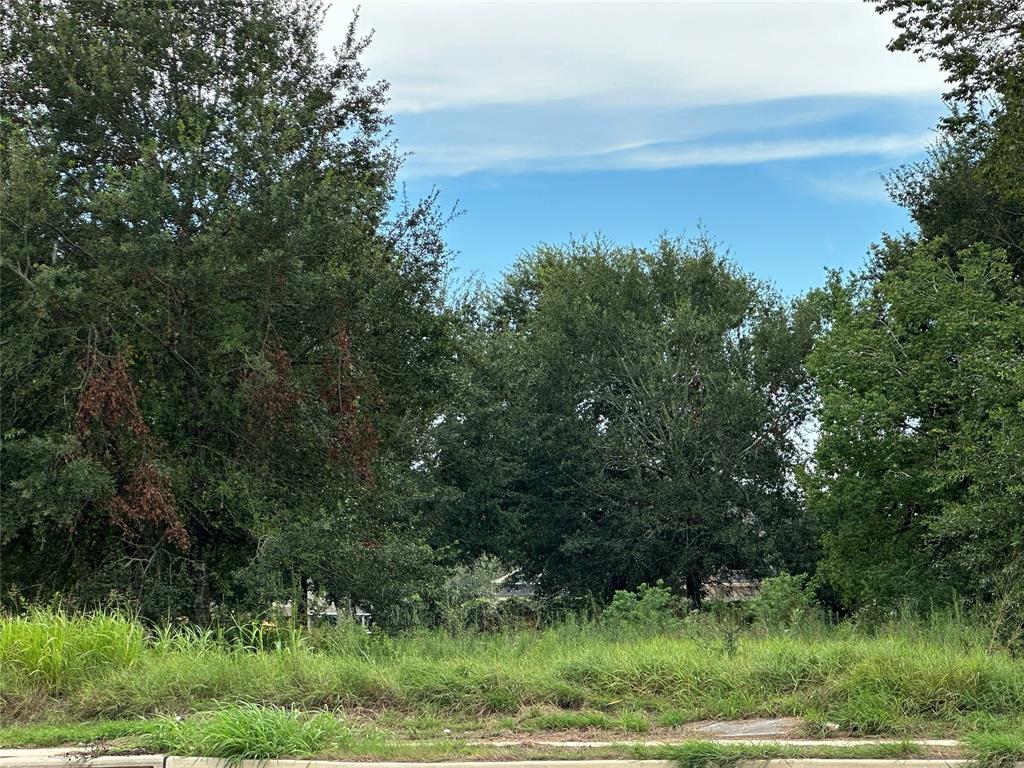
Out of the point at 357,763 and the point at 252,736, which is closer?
the point at 357,763

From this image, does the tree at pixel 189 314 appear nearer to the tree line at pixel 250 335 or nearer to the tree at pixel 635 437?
the tree line at pixel 250 335

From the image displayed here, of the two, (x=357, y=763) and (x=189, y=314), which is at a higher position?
(x=189, y=314)

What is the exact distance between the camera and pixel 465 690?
7.37 m

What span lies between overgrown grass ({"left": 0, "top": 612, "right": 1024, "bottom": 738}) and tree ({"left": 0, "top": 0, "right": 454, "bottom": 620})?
25.2 feet

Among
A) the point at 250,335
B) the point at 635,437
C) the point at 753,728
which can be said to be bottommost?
the point at 753,728

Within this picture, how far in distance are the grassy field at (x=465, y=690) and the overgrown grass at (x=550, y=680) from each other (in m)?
0.01

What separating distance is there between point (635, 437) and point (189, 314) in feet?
76.5

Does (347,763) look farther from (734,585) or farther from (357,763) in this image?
(734,585)

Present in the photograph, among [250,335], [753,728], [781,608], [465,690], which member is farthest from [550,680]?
[250,335]

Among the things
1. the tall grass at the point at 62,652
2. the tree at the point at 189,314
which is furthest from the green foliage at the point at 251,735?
the tree at the point at 189,314

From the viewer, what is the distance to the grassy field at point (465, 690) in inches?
252

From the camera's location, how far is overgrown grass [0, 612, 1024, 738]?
6.81 m

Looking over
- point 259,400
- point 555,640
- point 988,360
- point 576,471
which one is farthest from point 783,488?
point 555,640

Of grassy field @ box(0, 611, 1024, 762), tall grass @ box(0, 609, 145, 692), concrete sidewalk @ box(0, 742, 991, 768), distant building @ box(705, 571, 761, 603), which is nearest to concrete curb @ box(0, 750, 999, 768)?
concrete sidewalk @ box(0, 742, 991, 768)
